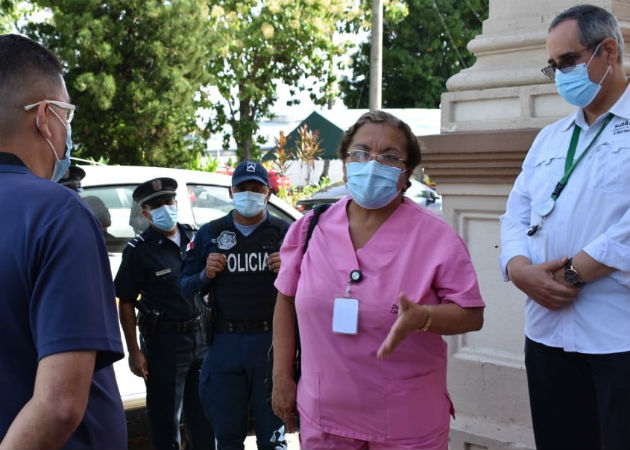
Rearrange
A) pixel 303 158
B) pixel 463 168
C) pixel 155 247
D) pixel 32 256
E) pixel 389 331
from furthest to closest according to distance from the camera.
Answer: pixel 303 158 < pixel 155 247 < pixel 463 168 < pixel 389 331 < pixel 32 256

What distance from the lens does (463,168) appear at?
410 centimetres

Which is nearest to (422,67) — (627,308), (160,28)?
(160,28)

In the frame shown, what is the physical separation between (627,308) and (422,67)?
1175 inches

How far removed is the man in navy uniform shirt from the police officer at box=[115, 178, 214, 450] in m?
2.85

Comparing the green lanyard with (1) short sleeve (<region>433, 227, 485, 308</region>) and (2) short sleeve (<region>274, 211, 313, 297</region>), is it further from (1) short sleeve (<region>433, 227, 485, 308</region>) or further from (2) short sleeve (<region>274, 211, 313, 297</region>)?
(2) short sleeve (<region>274, 211, 313, 297</region>)

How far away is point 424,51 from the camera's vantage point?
107 feet

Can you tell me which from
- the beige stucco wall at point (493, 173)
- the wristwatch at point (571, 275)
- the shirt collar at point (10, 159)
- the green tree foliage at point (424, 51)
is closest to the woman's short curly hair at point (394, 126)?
the wristwatch at point (571, 275)

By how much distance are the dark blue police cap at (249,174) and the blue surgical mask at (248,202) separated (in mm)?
81

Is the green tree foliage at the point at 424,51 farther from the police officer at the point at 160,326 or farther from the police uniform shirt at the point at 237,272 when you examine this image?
the police uniform shirt at the point at 237,272

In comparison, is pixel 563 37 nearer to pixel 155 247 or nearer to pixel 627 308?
pixel 627 308

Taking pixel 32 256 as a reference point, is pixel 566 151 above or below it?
above

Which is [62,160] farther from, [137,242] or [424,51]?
[424,51]

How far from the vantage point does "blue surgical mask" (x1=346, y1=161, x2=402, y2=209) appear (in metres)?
2.97

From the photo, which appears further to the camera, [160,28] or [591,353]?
[160,28]
